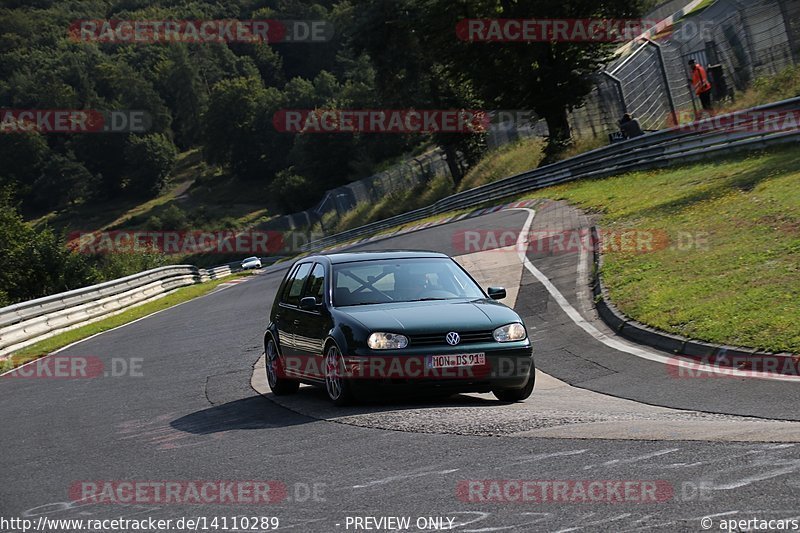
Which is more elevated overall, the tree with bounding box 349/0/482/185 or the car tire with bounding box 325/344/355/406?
the tree with bounding box 349/0/482/185

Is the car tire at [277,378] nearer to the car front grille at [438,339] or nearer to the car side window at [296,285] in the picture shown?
the car side window at [296,285]

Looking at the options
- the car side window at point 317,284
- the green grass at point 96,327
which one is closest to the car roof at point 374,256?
the car side window at point 317,284

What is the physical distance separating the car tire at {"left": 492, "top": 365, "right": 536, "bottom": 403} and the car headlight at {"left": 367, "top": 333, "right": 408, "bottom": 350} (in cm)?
112

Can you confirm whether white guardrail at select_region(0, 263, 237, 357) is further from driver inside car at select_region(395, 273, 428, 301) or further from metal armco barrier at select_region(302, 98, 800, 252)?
metal armco barrier at select_region(302, 98, 800, 252)

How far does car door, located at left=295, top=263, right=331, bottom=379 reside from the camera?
1070 cm

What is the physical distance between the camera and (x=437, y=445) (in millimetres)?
7402

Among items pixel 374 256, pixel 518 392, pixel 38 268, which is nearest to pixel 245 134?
pixel 38 268

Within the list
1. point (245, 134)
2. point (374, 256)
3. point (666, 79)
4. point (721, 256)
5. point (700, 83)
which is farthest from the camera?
point (245, 134)

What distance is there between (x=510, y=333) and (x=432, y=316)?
2.53 feet

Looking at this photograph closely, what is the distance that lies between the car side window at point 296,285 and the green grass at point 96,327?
948 centimetres

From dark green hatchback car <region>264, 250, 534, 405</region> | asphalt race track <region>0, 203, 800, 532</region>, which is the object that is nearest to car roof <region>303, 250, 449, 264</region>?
dark green hatchback car <region>264, 250, 534, 405</region>

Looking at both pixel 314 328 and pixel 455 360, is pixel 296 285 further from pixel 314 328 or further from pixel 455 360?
pixel 455 360

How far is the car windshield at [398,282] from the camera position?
11.0 m

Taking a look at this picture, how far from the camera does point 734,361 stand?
37.3 feet
